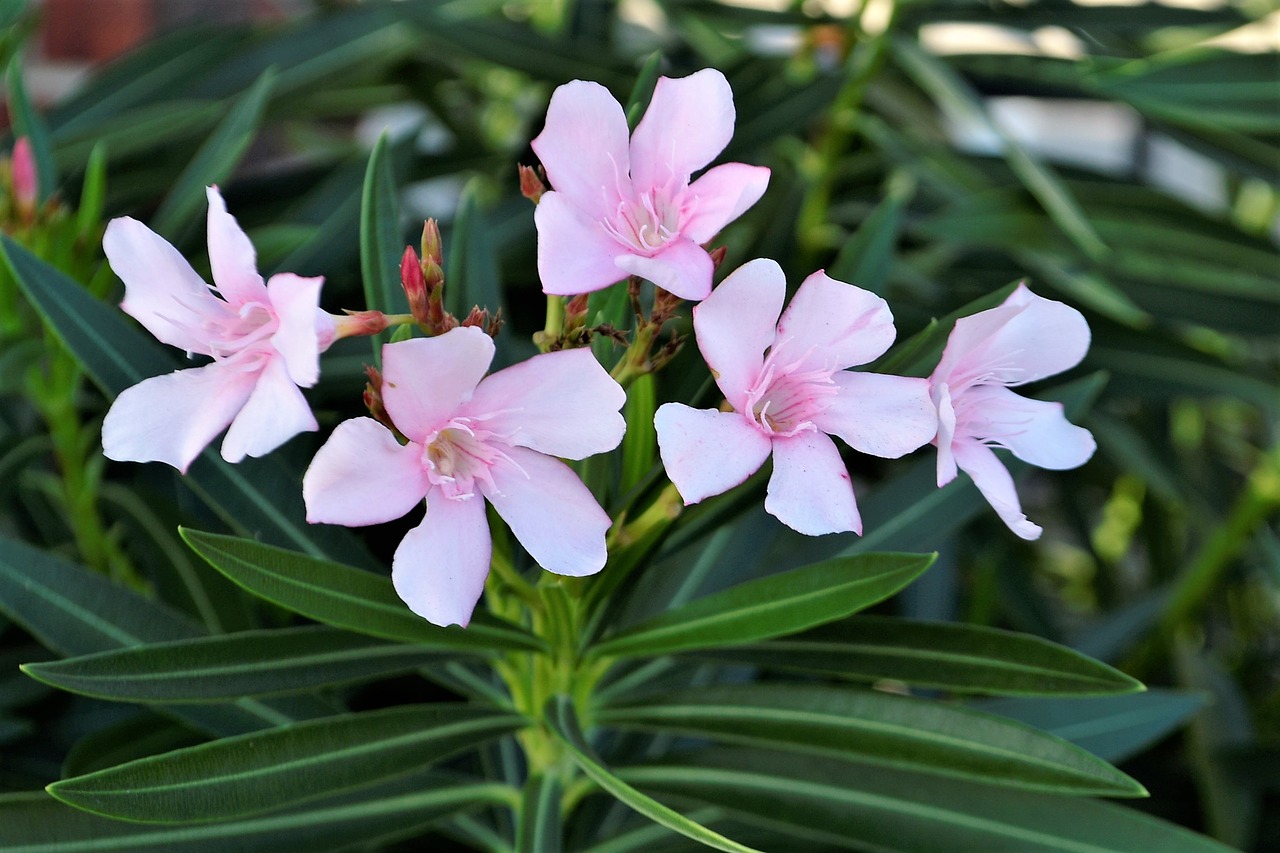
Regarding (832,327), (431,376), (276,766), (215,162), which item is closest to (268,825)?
(276,766)

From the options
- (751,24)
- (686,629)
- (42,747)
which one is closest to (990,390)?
(686,629)

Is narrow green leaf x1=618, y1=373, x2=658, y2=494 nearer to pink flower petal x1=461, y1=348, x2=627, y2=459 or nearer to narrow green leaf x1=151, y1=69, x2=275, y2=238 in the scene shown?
pink flower petal x1=461, y1=348, x2=627, y2=459

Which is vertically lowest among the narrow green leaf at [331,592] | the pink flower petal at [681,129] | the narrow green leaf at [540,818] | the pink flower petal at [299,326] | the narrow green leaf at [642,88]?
the narrow green leaf at [540,818]

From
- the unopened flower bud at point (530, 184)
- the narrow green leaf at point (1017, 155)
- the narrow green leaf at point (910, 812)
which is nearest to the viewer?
the unopened flower bud at point (530, 184)

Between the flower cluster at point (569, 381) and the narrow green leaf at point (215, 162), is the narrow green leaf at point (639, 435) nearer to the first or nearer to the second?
the flower cluster at point (569, 381)

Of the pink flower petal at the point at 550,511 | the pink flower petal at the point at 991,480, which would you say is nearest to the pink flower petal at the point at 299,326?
the pink flower petal at the point at 550,511

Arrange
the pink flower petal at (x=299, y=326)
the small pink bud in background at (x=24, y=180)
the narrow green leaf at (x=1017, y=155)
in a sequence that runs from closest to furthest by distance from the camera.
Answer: the pink flower petal at (x=299, y=326), the small pink bud in background at (x=24, y=180), the narrow green leaf at (x=1017, y=155)
